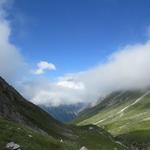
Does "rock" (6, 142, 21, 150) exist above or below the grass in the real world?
below

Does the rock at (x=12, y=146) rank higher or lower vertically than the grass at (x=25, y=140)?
lower

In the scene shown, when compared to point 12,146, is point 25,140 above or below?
above

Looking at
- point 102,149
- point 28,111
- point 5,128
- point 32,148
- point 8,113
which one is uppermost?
point 28,111

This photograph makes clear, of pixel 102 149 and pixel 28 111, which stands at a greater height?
pixel 28 111

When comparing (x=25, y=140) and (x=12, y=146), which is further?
(x=25, y=140)

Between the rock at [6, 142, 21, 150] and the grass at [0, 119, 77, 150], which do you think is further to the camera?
the grass at [0, 119, 77, 150]

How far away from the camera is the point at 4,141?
41.2 m

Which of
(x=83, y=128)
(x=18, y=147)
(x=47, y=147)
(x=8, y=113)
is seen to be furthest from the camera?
(x=83, y=128)

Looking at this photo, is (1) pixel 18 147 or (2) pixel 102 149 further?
(2) pixel 102 149

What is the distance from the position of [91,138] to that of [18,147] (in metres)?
83.3

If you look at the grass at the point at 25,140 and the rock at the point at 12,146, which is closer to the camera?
the rock at the point at 12,146

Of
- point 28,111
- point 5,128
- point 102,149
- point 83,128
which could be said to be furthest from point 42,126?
point 5,128

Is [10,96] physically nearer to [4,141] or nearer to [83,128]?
[83,128]

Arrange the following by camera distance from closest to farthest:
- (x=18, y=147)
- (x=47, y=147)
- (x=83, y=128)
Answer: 1. (x=18, y=147)
2. (x=47, y=147)
3. (x=83, y=128)
